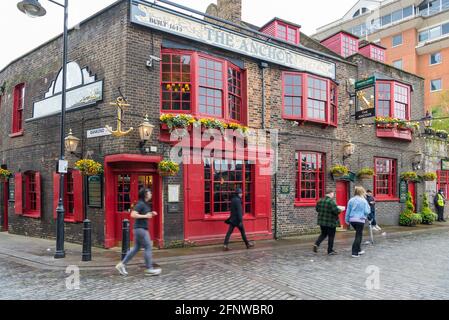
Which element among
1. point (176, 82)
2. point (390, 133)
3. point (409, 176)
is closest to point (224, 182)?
point (176, 82)

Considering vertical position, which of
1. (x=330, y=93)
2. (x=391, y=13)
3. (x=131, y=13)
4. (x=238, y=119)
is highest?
(x=391, y=13)

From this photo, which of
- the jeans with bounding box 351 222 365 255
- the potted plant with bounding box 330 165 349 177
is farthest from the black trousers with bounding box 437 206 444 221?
the jeans with bounding box 351 222 365 255

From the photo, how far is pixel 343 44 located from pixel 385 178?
264 inches

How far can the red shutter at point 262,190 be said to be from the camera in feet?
43.2

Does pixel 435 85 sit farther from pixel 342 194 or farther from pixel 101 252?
pixel 101 252

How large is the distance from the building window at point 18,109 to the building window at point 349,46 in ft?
47.3

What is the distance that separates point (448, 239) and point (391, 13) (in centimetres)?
4060

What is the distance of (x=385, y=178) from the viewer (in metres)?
18.2

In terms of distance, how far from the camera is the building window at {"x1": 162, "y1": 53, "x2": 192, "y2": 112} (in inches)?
453

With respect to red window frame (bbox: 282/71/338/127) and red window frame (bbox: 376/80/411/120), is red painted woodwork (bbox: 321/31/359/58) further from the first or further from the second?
red window frame (bbox: 282/71/338/127)

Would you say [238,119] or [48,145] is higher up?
[238,119]

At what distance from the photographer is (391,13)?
46.2 meters
